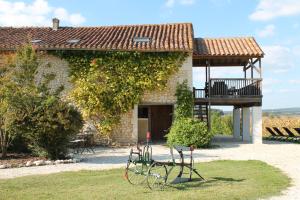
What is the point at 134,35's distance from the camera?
71.7 ft

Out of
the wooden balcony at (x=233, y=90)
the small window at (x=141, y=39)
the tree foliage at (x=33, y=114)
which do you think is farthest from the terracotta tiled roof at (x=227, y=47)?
the tree foliage at (x=33, y=114)

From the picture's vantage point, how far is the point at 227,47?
21188 millimetres

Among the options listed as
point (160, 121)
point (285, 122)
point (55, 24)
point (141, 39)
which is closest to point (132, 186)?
point (141, 39)

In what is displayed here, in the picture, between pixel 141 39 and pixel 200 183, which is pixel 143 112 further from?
pixel 200 183

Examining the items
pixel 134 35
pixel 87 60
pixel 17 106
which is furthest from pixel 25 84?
pixel 134 35

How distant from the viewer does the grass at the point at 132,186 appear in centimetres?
765

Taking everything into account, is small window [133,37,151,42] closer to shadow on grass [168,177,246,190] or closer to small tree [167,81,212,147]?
small tree [167,81,212,147]

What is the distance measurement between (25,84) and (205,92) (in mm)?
9746

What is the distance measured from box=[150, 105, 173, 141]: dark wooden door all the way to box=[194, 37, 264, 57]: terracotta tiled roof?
411cm

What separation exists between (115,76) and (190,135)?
15.1 feet

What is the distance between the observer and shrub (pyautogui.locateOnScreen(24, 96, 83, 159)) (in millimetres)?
12438

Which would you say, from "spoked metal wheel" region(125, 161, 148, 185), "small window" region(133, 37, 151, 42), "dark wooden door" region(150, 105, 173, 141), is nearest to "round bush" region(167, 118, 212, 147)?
"small window" region(133, 37, 151, 42)

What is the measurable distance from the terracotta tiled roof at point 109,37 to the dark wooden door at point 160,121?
4.31 metres

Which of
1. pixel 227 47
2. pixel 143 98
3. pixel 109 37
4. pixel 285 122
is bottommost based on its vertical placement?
pixel 285 122
